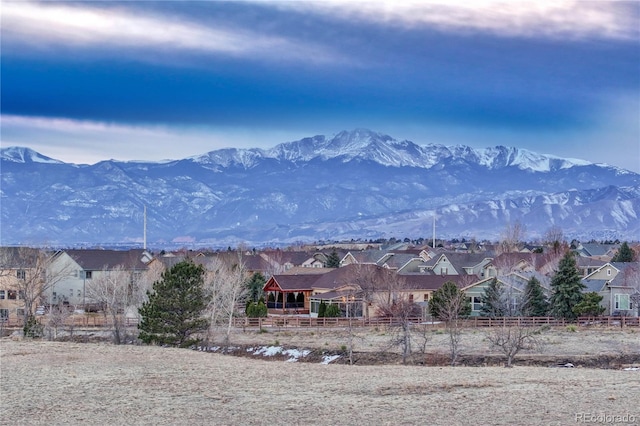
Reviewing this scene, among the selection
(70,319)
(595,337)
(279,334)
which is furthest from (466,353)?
(70,319)

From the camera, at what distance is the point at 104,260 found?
104m

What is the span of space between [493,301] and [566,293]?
20.2 feet

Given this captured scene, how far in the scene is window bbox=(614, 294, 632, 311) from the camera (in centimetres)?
8579

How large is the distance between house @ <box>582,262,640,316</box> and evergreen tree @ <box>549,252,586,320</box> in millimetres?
7737

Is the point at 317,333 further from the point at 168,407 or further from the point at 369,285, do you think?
the point at 168,407

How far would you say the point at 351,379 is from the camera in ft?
121

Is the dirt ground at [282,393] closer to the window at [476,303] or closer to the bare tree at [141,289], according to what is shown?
the bare tree at [141,289]

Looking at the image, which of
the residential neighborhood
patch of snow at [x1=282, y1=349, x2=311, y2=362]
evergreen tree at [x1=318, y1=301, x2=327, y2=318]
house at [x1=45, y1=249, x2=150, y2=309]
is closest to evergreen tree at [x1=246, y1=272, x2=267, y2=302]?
the residential neighborhood

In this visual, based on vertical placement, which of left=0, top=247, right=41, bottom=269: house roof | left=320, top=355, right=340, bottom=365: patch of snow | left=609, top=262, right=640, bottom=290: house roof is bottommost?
left=320, top=355, right=340, bottom=365: patch of snow

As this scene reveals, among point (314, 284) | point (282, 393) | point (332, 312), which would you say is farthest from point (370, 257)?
point (282, 393)

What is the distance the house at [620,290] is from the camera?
83875 millimetres

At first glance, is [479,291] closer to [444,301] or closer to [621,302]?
[444,301]

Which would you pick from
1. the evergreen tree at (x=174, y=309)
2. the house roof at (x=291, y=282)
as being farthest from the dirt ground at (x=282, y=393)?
the house roof at (x=291, y=282)

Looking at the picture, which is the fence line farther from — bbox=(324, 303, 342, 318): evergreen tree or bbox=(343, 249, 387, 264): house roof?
bbox=(343, 249, 387, 264): house roof
